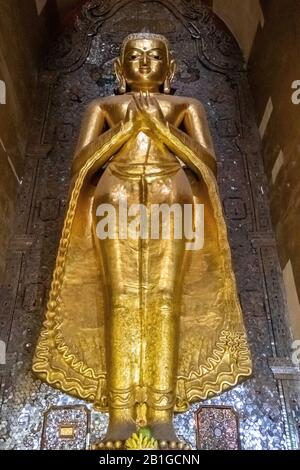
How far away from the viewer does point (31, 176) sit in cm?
351

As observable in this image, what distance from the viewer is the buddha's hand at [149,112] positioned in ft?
9.12

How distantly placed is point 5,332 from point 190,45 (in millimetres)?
2735

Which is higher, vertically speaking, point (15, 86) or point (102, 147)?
point (15, 86)

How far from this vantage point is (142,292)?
2.51 m

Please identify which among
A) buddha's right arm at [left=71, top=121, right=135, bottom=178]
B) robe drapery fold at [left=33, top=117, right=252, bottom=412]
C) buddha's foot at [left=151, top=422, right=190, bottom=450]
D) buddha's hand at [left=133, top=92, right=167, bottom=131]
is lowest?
buddha's foot at [left=151, top=422, right=190, bottom=450]

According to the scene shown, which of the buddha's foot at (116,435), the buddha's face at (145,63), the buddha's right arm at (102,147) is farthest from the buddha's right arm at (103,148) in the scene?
the buddha's foot at (116,435)

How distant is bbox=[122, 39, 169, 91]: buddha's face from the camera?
3.21m

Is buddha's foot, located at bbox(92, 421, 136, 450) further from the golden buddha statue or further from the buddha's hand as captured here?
the buddha's hand

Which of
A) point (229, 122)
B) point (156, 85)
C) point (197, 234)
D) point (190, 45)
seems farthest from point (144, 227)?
point (190, 45)

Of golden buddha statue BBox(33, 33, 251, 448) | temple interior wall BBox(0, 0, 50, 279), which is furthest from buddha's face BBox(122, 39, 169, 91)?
temple interior wall BBox(0, 0, 50, 279)

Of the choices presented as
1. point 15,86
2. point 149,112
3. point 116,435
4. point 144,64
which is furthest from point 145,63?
point 116,435

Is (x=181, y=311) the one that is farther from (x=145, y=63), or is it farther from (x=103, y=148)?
(x=145, y=63)

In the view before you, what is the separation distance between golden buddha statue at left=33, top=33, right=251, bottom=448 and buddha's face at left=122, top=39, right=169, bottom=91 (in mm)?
252
